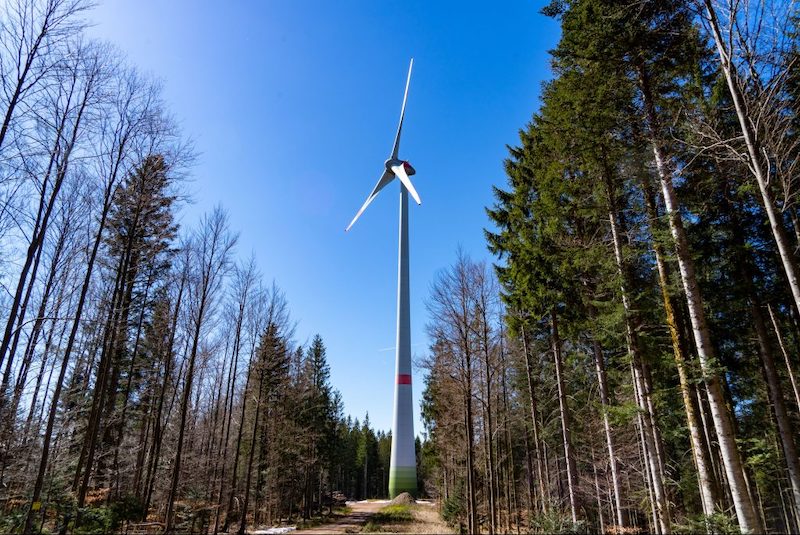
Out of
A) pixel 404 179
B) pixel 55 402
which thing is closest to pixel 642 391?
→ pixel 55 402

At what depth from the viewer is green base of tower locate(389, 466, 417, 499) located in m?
28.3

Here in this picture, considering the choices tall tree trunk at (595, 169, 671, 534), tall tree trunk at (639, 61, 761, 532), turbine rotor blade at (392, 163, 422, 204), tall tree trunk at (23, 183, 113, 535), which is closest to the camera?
tall tree trunk at (639, 61, 761, 532)

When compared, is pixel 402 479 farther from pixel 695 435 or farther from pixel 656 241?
pixel 656 241

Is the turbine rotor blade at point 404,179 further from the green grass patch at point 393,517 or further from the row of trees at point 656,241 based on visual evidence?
the green grass patch at point 393,517

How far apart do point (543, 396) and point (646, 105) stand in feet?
56.7

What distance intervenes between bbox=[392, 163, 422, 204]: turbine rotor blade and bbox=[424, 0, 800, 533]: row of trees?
46.2 ft

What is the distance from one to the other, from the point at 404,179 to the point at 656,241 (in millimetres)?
25999

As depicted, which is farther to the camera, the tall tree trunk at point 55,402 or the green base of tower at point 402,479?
the green base of tower at point 402,479

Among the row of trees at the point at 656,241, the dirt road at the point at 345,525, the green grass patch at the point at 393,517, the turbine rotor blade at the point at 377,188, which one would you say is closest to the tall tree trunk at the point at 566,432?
the row of trees at the point at 656,241

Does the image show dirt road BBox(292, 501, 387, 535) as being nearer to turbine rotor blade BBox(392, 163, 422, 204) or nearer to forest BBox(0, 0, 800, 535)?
forest BBox(0, 0, 800, 535)

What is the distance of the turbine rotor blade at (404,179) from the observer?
3058cm

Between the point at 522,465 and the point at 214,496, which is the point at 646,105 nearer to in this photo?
the point at 214,496

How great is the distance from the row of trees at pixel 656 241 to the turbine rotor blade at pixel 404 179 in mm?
14085

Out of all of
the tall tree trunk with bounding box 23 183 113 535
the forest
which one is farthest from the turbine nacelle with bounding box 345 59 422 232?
the tall tree trunk with bounding box 23 183 113 535
